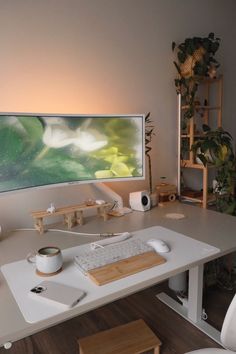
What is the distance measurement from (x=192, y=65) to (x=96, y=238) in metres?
1.38

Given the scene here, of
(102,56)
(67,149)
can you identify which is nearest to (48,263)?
(67,149)

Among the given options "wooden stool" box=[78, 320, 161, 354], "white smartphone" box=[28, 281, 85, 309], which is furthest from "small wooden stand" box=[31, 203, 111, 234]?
"wooden stool" box=[78, 320, 161, 354]

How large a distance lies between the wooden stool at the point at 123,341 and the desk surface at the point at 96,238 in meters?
0.59

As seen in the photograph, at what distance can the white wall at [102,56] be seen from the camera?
146cm

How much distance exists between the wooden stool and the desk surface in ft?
1.94

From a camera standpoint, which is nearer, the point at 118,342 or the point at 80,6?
the point at 118,342

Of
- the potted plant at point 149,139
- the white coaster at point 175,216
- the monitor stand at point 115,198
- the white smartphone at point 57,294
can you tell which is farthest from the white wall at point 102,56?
the white smartphone at point 57,294

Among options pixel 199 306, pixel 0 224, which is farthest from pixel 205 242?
pixel 0 224

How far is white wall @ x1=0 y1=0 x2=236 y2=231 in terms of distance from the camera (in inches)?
57.6

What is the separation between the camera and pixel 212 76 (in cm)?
205

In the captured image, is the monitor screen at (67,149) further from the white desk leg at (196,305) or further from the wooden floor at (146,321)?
the wooden floor at (146,321)

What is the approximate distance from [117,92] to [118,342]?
4.79ft

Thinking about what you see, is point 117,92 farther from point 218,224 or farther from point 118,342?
point 118,342

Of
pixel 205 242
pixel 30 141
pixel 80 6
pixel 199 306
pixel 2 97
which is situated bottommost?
pixel 199 306
